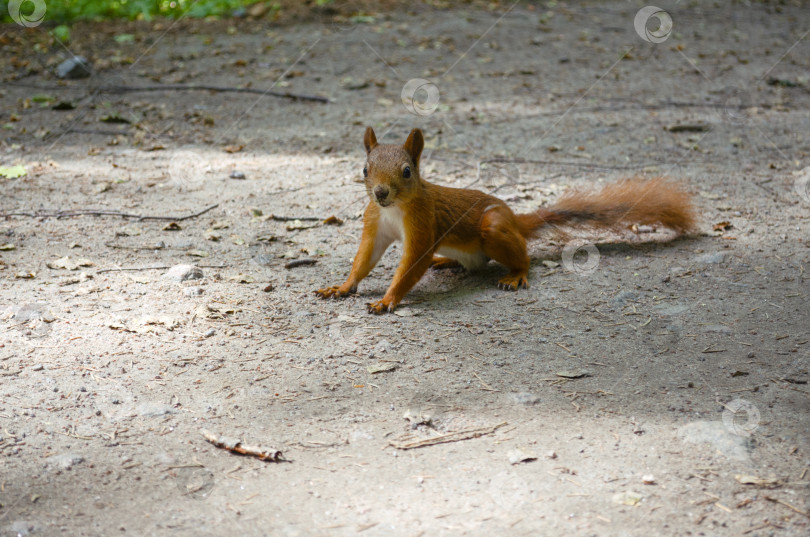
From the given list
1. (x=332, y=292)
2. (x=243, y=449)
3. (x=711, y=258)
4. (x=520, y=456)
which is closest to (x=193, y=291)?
(x=332, y=292)

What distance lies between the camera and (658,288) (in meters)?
3.27

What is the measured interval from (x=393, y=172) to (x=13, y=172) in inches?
113

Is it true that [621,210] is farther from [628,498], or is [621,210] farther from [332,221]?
[628,498]

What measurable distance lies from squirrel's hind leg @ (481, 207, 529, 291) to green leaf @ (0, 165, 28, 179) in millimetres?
2991

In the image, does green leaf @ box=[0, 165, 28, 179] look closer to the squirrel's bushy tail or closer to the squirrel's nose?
the squirrel's nose

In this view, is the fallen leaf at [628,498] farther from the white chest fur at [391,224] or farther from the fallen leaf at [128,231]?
the fallen leaf at [128,231]

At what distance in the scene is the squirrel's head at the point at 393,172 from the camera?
2.94m

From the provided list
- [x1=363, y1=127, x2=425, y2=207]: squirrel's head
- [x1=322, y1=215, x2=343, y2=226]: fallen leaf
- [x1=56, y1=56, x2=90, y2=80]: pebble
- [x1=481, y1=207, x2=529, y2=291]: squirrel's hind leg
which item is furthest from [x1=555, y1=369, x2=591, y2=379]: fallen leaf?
[x1=56, y1=56, x2=90, y2=80]: pebble

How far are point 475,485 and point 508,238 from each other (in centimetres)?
155

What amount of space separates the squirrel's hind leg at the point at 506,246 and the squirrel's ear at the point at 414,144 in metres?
0.48

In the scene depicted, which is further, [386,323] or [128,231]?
[128,231]

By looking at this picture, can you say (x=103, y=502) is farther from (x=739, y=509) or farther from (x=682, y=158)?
(x=682, y=158)

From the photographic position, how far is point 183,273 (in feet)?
10.8

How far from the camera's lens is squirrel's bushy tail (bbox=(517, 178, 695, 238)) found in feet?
11.8
